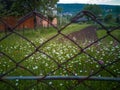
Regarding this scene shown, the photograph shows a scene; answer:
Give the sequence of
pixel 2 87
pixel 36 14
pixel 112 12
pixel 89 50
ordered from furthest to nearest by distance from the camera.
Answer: pixel 89 50 < pixel 2 87 < pixel 112 12 < pixel 36 14

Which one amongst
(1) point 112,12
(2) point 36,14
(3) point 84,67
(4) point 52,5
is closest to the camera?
(2) point 36,14

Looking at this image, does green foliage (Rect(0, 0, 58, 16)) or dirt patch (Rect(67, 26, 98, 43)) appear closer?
dirt patch (Rect(67, 26, 98, 43))

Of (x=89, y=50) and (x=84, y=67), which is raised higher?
(x=84, y=67)

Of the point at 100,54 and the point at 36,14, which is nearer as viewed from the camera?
the point at 36,14

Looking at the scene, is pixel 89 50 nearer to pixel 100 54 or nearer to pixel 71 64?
pixel 100 54

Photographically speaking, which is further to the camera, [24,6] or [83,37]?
[24,6]

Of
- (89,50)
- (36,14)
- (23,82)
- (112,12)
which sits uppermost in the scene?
(36,14)

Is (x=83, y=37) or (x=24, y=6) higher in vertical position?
(x=83, y=37)

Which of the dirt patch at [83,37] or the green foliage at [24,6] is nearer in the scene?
the dirt patch at [83,37]

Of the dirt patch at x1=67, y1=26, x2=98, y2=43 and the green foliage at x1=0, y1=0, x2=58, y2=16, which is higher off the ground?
the dirt patch at x1=67, y1=26, x2=98, y2=43

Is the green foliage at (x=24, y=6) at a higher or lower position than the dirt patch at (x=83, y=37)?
lower

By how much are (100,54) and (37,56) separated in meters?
1.18

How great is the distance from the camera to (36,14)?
2.31 feet

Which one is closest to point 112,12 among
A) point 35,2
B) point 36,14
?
point 36,14
